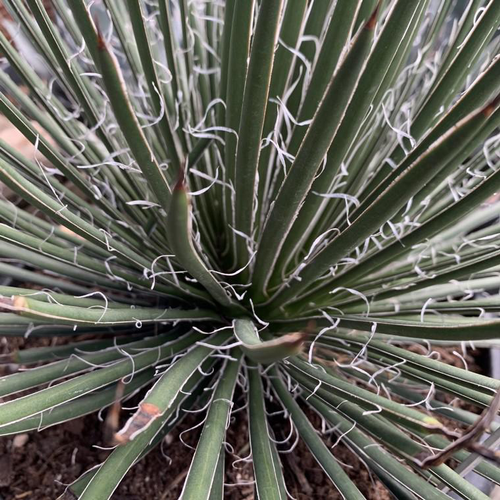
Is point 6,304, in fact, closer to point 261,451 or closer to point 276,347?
point 276,347

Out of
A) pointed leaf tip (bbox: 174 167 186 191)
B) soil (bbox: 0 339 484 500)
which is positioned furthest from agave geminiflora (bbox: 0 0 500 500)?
soil (bbox: 0 339 484 500)

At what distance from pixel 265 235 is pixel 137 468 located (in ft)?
1.47

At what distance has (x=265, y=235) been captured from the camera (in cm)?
58

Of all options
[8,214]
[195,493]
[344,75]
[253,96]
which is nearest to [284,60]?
[253,96]

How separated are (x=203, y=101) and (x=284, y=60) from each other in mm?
237

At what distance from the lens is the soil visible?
0.76m

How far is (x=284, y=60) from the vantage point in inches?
25.4

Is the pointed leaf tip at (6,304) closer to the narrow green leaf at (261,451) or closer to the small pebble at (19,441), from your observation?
the narrow green leaf at (261,451)

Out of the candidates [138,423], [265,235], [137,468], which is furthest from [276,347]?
[137,468]

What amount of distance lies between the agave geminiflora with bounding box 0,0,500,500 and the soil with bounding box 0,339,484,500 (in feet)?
0.38

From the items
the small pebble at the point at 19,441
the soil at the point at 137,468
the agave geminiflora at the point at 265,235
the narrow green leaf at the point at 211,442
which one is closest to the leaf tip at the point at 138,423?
the agave geminiflora at the point at 265,235

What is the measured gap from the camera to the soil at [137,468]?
760 millimetres

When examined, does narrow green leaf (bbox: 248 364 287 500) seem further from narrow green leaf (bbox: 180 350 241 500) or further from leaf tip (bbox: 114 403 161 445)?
leaf tip (bbox: 114 403 161 445)

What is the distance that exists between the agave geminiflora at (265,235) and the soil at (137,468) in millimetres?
115
